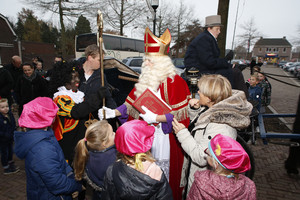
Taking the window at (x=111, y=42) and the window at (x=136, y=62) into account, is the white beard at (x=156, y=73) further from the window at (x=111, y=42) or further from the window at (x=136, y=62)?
the window at (x=111, y=42)

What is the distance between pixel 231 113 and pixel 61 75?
2.00 meters

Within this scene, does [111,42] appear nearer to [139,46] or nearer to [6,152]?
[139,46]

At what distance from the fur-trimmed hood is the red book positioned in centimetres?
51

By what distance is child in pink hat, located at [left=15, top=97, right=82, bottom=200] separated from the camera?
1.68 metres

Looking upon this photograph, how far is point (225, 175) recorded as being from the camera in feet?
4.70

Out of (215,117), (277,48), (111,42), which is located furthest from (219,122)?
(277,48)

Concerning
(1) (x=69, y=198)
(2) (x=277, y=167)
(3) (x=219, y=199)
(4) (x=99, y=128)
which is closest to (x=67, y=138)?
(1) (x=69, y=198)

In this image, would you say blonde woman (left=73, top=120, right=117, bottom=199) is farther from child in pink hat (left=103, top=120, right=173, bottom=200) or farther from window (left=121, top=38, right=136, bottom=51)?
window (left=121, top=38, right=136, bottom=51)

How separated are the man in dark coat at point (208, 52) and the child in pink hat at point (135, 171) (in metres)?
2.33

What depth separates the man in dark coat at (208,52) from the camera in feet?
10.9

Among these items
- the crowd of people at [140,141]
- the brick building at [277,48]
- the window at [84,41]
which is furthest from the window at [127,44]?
the brick building at [277,48]

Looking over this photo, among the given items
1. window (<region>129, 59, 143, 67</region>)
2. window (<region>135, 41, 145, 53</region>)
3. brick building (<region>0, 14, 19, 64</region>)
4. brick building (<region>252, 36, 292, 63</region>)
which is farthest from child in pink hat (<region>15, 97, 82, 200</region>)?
brick building (<region>252, 36, 292, 63</region>)

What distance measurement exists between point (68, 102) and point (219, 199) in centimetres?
183

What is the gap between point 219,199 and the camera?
1.40m
